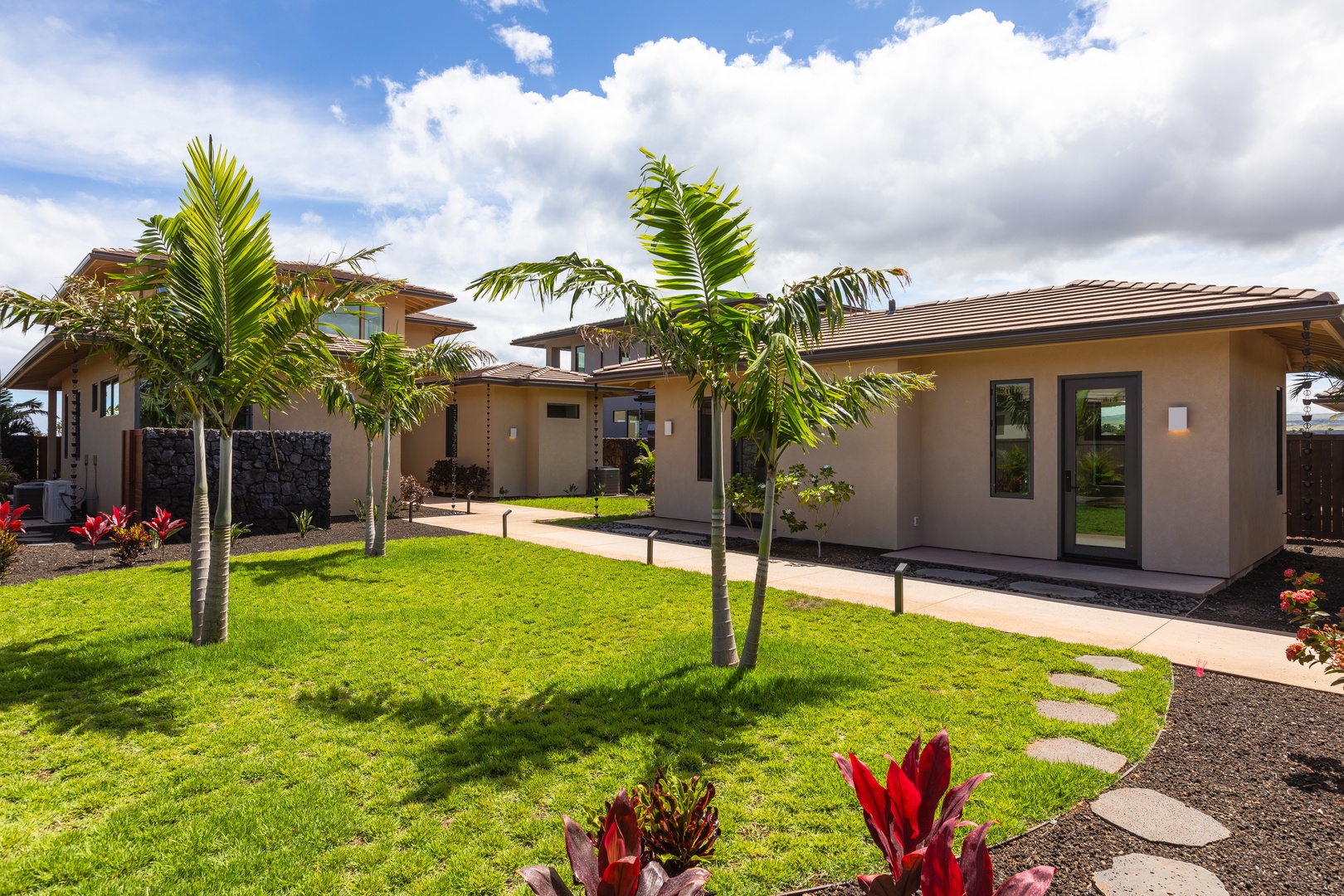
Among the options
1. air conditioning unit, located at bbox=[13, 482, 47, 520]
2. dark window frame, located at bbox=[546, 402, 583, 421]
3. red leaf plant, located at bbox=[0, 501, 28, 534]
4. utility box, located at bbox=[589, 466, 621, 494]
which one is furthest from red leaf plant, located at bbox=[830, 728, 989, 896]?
air conditioning unit, located at bbox=[13, 482, 47, 520]

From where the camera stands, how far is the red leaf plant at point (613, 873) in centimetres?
204

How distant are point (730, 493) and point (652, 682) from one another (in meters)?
7.21

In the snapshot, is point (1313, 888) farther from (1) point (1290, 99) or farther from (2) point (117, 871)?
(1) point (1290, 99)

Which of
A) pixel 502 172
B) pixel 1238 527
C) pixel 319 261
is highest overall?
pixel 502 172

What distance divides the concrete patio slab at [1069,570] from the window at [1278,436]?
13.2 ft

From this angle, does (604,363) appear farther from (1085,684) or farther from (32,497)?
(1085,684)

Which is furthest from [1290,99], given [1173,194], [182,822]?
[182,822]

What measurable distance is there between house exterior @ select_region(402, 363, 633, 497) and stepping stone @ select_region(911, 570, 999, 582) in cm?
1340

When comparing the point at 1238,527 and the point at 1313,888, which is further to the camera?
the point at 1238,527

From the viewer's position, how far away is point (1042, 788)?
350 centimetres

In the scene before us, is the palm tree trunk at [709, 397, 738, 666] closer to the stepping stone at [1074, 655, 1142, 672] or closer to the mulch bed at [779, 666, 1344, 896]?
the mulch bed at [779, 666, 1344, 896]

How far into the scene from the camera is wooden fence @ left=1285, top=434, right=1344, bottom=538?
12203 millimetres

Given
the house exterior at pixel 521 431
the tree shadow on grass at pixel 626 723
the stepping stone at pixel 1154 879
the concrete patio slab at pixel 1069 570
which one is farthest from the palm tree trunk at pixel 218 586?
the house exterior at pixel 521 431

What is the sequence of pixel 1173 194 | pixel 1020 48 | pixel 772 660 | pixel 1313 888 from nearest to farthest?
pixel 1313 888
pixel 772 660
pixel 1020 48
pixel 1173 194
